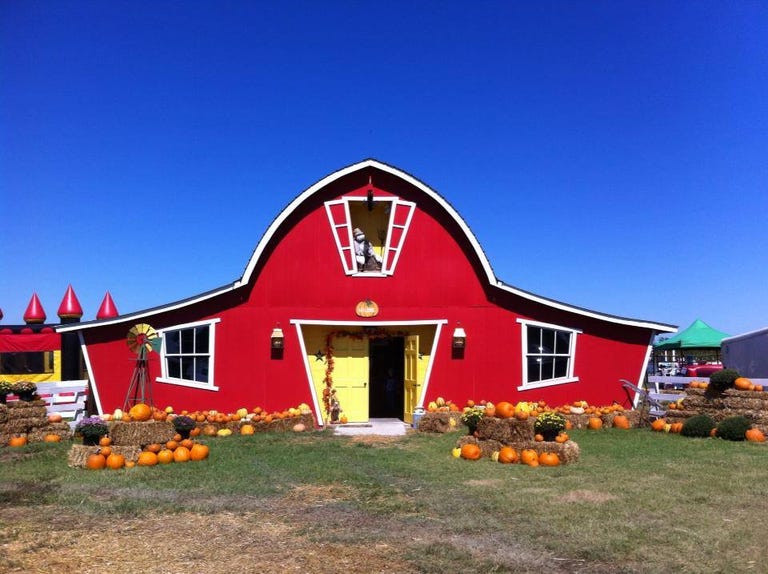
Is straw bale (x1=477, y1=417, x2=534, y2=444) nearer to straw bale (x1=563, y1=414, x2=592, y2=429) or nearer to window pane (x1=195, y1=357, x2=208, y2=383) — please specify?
straw bale (x1=563, y1=414, x2=592, y2=429)

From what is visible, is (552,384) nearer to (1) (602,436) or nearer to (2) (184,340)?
(1) (602,436)

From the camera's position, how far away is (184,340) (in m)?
15.6

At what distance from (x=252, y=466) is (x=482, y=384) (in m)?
7.33

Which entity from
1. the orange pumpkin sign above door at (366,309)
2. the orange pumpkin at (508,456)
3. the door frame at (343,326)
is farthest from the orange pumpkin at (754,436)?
the orange pumpkin sign above door at (366,309)

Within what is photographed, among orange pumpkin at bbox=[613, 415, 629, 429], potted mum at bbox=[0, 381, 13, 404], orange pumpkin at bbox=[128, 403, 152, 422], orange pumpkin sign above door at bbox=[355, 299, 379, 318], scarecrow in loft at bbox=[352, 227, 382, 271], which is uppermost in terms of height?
scarecrow in loft at bbox=[352, 227, 382, 271]

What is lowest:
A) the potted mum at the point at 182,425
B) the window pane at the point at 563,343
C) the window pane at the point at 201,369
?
the potted mum at the point at 182,425

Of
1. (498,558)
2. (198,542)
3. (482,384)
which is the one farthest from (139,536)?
(482,384)

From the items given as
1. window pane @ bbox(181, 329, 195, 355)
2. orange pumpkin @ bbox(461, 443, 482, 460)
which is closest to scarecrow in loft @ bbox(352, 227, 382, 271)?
window pane @ bbox(181, 329, 195, 355)

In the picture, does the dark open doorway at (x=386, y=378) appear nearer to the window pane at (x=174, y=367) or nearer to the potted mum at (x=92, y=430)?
the window pane at (x=174, y=367)

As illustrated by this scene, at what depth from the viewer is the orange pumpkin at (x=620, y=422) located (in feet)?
50.9

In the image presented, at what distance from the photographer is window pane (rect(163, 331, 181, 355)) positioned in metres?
15.5

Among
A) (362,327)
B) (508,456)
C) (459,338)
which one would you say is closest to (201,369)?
(362,327)

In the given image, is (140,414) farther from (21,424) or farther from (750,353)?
(750,353)

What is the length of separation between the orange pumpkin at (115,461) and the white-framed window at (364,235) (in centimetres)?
717
